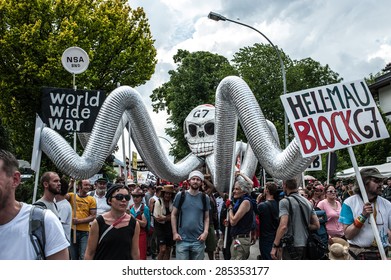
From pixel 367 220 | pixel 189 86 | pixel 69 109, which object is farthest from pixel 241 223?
pixel 189 86

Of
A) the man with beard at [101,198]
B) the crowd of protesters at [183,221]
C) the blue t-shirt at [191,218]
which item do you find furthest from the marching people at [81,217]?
the blue t-shirt at [191,218]

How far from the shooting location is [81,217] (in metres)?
8.33

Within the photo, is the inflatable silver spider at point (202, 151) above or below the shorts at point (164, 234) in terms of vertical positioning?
above

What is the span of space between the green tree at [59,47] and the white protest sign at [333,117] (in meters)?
20.3

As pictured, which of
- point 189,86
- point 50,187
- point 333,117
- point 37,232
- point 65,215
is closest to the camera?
point 37,232

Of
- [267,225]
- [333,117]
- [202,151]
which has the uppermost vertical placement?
[202,151]

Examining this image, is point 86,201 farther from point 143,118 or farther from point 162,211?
point 143,118

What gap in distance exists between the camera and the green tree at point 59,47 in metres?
24.9

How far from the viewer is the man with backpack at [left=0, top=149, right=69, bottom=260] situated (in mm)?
2850

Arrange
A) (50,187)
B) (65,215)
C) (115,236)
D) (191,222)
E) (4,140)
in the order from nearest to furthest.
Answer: (115,236)
(50,187)
(65,215)
(191,222)
(4,140)

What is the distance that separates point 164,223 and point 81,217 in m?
1.69

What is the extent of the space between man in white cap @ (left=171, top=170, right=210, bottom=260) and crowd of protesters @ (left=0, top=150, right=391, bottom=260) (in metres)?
0.01

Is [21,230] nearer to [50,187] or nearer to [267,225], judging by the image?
[50,187]

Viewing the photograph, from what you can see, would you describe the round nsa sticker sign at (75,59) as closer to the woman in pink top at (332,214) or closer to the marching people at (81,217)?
the marching people at (81,217)
